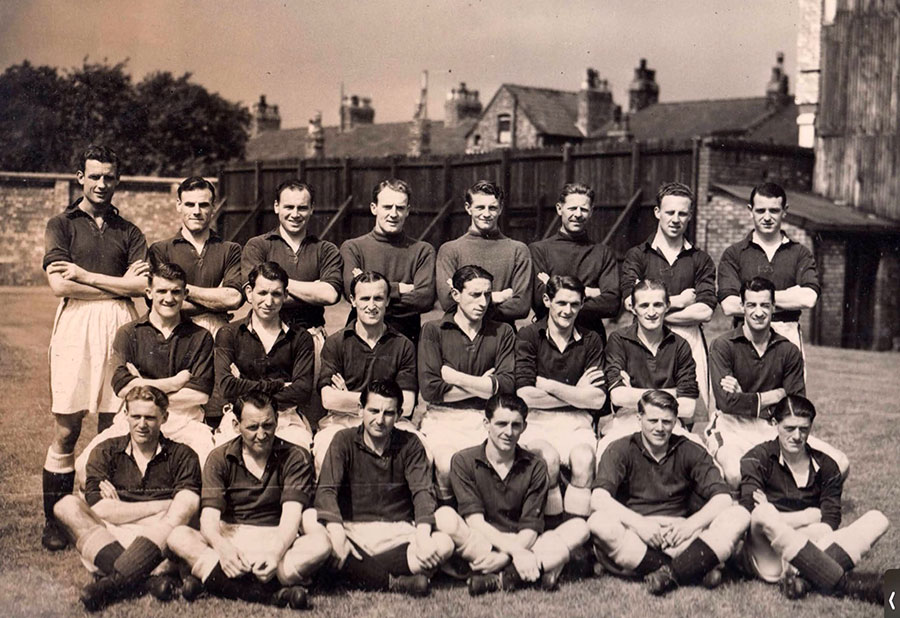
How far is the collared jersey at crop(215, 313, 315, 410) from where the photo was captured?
4.18m

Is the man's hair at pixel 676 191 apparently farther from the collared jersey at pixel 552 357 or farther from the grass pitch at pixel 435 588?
the grass pitch at pixel 435 588

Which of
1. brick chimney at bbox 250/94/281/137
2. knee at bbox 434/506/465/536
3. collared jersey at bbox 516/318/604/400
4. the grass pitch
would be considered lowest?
the grass pitch

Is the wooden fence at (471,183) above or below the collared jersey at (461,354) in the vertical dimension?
above

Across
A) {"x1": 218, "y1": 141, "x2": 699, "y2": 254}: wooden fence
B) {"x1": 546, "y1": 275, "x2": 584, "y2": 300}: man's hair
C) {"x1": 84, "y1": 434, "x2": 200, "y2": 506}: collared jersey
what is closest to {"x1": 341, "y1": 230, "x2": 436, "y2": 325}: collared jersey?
{"x1": 546, "y1": 275, "x2": 584, "y2": 300}: man's hair

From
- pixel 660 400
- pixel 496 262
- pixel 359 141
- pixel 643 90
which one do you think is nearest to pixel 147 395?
pixel 496 262

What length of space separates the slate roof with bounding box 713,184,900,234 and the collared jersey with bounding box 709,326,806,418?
23.5ft

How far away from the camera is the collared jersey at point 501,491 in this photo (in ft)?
13.1

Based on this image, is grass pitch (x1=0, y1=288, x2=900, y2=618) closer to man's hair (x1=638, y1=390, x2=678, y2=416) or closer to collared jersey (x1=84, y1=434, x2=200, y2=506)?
collared jersey (x1=84, y1=434, x2=200, y2=506)

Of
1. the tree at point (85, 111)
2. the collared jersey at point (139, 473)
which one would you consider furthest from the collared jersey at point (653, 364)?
the tree at point (85, 111)

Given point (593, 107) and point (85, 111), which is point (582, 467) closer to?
point (85, 111)

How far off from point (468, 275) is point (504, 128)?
20523 mm

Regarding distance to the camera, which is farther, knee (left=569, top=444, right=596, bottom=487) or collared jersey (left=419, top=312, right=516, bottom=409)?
collared jersey (left=419, top=312, right=516, bottom=409)

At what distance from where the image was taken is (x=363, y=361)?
4301 mm

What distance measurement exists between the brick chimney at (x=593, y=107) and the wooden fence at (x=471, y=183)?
38.4 ft
